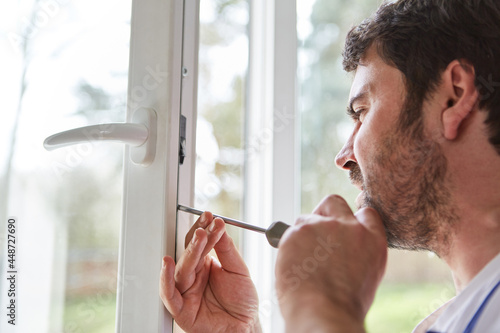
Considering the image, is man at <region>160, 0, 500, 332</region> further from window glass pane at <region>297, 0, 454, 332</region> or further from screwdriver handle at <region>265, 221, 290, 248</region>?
window glass pane at <region>297, 0, 454, 332</region>

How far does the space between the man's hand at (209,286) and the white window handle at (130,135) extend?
0.43 feet

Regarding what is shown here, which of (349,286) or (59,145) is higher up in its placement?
(59,145)

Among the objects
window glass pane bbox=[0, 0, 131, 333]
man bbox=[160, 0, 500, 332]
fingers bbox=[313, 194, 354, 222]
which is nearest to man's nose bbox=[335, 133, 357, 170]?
man bbox=[160, 0, 500, 332]

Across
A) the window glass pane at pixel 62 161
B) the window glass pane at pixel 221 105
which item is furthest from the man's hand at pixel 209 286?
the window glass pane at pixel 221 105

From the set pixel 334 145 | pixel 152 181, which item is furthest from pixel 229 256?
pixel 334 145

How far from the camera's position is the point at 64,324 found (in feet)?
2.33

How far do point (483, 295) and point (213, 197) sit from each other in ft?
2.00

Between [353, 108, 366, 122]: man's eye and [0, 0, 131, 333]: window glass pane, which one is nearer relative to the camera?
[0, 0, 131, 333]: window glass pane

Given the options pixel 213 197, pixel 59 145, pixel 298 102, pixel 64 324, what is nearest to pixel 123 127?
pixel 59 145

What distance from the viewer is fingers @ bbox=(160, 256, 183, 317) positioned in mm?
674

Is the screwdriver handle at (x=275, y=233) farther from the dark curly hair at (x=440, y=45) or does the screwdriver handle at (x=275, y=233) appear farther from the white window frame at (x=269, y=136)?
the white window frame at (x=269, y=136)

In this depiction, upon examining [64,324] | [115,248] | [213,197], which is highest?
[213,197]

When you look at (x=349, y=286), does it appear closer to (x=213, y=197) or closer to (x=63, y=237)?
(x=63, y=237)

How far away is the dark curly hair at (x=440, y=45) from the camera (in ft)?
2.32
